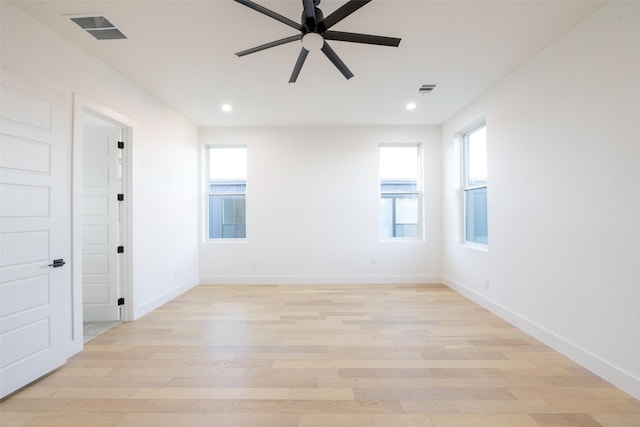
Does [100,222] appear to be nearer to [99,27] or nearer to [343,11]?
[99,27]

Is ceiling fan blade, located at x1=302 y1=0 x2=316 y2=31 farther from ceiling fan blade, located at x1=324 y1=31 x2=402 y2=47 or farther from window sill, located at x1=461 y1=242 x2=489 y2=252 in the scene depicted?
window sill, located at x1=461 y1=242 x2=489 y2=252

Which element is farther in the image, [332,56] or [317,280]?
[317,280]

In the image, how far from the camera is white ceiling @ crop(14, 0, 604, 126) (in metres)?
2.17

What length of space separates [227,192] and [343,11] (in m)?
4.04

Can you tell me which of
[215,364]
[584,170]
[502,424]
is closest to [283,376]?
[215,364]

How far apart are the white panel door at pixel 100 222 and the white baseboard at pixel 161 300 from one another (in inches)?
8.2

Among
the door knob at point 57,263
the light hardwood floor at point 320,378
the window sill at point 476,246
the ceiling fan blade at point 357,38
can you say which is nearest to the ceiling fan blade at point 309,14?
the ceiling fan blade at point 357,38

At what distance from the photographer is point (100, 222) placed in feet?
11.1

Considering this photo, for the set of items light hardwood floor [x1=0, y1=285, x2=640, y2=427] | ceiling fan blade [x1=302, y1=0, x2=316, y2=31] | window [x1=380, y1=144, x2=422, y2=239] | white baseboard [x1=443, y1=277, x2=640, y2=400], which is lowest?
light hardwood floor [x1=0, y1=285, x2=640, y2=427]

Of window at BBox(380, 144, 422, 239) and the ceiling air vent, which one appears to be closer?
the ceiling air vent

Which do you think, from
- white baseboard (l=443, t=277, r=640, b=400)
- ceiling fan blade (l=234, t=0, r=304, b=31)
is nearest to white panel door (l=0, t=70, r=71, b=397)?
ceiling fan blade (l=234, t=0, r=304, b=31)

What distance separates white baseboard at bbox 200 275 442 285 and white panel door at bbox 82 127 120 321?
1.80 m

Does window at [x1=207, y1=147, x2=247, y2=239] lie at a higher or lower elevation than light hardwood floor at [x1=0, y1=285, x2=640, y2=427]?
higher

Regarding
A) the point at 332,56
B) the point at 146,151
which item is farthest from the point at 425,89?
the point at 146,151
